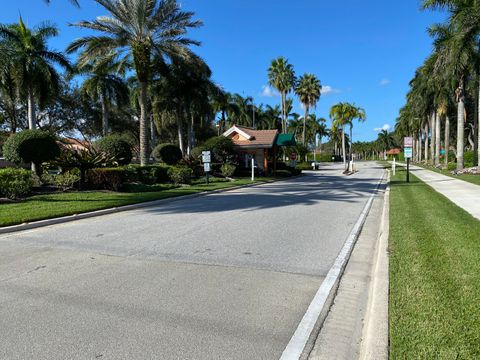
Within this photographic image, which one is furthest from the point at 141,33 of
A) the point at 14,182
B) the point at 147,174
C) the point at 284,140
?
the point at 284,140

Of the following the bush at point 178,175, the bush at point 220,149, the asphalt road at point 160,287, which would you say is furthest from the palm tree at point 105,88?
the asphalt road at point 160,287

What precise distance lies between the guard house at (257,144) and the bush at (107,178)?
55.1 feet

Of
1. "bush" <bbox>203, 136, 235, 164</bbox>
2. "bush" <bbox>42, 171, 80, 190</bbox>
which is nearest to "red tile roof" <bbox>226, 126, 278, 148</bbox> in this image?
"bush" <bbox>203, 136, 235, 164</bbox>

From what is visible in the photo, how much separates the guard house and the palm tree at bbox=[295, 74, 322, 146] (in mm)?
22753

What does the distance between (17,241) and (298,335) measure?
6471 mm

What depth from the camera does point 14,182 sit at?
13.2m

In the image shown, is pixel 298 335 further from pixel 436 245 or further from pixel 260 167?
pixel 260 167

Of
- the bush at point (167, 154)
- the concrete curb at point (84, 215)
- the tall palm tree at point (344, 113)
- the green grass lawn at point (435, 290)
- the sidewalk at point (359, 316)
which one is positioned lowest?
the sidewalk at point (359, 316)

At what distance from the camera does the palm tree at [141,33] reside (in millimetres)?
21519

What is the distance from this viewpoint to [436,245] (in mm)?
6367

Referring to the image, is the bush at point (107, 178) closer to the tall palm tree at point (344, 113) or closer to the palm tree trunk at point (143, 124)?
the palm tree trunk at point (143, 124)

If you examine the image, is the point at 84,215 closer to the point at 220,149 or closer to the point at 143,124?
the point at 143,124

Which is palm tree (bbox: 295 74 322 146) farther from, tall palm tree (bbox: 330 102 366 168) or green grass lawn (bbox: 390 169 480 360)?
green grass lawn (bbox: 390 169 480 360)

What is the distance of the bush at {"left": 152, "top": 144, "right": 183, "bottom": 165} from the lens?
93.7 feet
